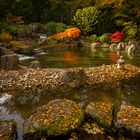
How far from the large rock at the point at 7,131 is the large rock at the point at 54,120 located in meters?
0.34

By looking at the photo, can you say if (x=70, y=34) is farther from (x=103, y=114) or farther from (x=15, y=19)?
(x=103, y=114)

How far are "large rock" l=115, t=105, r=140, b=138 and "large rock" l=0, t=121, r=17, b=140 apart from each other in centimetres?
292

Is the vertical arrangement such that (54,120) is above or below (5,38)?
below

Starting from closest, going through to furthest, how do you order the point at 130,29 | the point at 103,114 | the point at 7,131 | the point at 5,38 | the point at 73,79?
the point at 7,131
the point at 103,114
the point at 73,79
the point at 5,38
the point at 130,29

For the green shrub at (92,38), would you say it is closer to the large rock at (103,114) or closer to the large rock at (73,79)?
the large rock at (73,79)

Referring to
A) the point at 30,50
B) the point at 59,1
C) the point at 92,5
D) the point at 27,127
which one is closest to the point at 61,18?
the point at 59,1

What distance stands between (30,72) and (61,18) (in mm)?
33058

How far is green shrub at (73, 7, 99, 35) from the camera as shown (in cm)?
3825

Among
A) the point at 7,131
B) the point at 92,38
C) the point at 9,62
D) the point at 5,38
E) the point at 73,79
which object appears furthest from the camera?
the point at 92,38

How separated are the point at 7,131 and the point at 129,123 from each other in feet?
11.0

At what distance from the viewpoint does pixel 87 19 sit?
126 feet

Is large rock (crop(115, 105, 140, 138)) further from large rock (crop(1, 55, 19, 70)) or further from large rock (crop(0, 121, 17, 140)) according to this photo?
large rock (crop(1, 55, 19, 70))

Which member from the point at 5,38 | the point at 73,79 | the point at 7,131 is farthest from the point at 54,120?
the point at 5,38

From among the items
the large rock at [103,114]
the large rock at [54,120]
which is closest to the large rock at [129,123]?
the large rock at [103,114]
